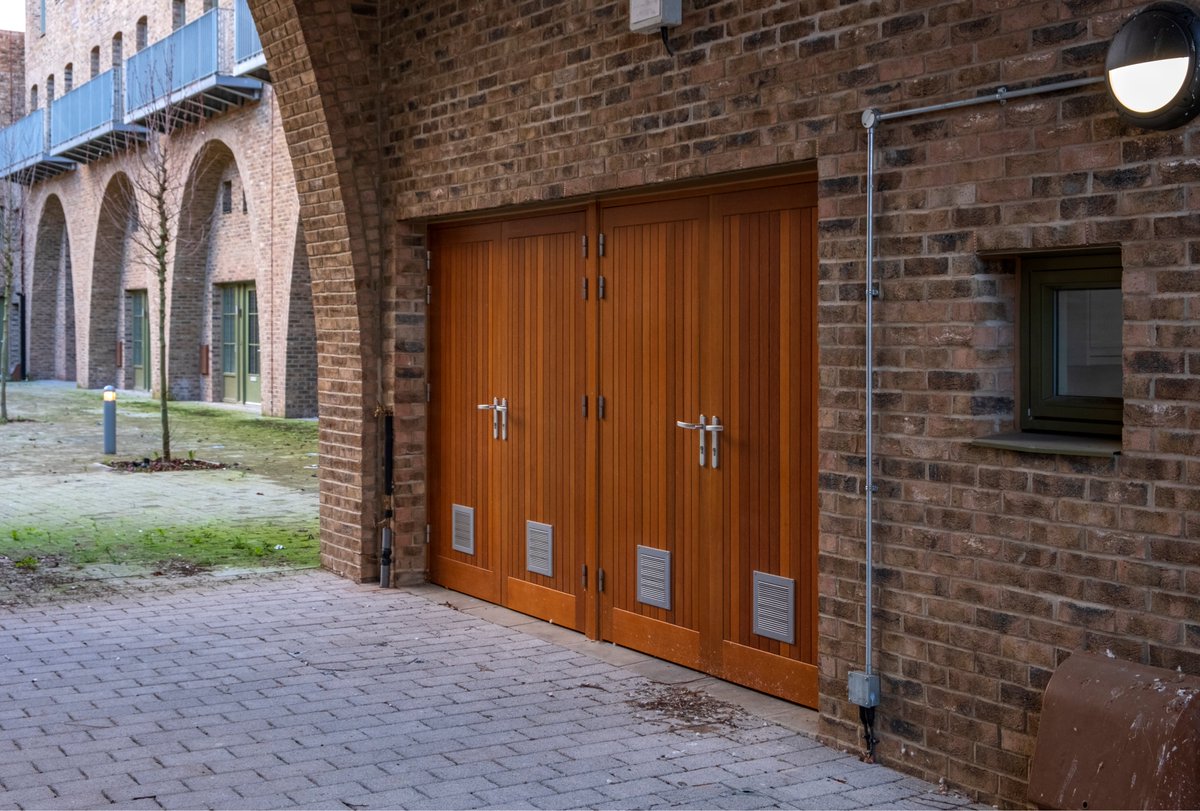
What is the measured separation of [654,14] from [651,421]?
208 cm

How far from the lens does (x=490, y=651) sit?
7.27 meters

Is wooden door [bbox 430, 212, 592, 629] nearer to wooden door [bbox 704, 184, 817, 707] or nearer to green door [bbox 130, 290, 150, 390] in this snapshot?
wooden door [bbox 704, 184, 817, 707]

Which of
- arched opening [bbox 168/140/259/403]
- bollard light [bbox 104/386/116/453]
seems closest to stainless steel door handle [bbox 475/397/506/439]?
bollard light [bbox 104/386/116/453]

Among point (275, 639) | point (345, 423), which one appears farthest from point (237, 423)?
point (275, 639)

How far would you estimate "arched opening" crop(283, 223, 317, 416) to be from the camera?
945 inches

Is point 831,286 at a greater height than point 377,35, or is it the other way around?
point 377,35

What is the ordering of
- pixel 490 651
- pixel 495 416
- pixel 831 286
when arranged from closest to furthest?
1. pixel 831 286
2. pixel 490 651
3. pixel 495 416

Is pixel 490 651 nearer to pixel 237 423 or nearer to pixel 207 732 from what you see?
pixel 207 732

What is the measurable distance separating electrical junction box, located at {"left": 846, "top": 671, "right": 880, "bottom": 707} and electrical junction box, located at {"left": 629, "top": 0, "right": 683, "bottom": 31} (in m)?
3.12

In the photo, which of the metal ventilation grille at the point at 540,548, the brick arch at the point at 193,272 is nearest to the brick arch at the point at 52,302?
the brick arch at the point at 193,272

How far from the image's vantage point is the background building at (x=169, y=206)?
24594mm

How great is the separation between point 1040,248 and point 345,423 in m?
5.85

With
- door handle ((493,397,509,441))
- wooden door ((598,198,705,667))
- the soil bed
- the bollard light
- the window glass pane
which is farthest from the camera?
the bollard light

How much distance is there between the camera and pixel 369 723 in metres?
5.87
